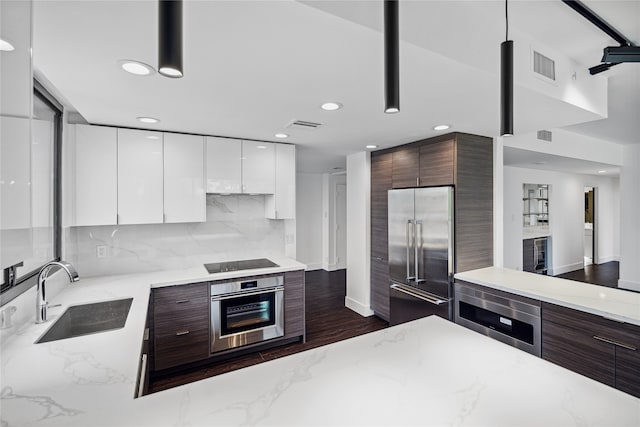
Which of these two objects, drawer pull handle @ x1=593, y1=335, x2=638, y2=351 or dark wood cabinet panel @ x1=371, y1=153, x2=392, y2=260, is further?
dark wood cabinet panel @ x1=371, y1=153, x2=392, y2=260

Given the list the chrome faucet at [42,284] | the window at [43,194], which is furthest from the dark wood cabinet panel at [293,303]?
the window at [43,194]

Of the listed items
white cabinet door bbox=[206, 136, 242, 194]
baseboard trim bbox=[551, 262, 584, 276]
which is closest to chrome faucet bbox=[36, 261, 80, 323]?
white cabinet door bbox=[206, 136, 242, 194]

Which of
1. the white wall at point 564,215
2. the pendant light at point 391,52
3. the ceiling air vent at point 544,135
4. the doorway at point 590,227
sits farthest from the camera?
the doorway at point 590,227

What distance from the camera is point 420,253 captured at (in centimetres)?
320

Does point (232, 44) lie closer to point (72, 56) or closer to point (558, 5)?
point (72, 56)

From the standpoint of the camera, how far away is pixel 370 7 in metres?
1.14

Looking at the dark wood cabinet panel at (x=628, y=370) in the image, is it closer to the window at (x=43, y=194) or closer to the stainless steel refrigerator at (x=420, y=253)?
the stainless steel refrigerator at (x=420, y=253)

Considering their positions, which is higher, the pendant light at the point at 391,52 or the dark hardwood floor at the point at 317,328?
the pendant light at the point at 391,52

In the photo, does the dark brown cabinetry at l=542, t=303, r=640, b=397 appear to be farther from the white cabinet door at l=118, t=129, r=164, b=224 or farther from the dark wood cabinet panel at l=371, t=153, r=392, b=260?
the white cabinet door at l=118, t=129, r=164, b=224

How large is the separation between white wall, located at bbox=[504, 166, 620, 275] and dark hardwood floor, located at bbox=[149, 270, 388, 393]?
11.1 feet

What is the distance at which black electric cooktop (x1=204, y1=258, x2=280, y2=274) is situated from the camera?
9.65 feet

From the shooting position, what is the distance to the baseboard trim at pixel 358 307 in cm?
402

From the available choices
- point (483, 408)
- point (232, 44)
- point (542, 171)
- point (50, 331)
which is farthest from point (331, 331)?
point (542, 171)

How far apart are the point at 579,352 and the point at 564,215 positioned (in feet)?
19.0
